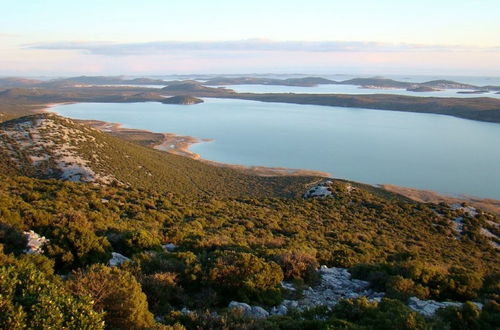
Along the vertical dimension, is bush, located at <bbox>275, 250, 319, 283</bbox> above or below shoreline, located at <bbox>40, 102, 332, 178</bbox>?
above

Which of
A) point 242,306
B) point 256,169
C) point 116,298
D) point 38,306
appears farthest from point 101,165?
point 38,306

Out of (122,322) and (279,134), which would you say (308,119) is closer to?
(279,134)

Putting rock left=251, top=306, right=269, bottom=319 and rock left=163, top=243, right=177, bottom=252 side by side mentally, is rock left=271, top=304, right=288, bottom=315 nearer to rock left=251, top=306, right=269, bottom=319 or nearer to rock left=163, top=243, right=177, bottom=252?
rock left=251, top=306, right=269, bottom=319

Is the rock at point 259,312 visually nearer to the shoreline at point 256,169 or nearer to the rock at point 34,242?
the rock at point 34,242

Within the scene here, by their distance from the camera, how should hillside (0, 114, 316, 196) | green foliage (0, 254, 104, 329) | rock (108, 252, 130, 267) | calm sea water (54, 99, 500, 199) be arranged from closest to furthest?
1. green foliage (0, 254, 104, 329)
2. rock (108, 252, 130, 267)
3. hillside (0, 114, 316, 196)
4. calm sea water (54, 99, 500, 199)

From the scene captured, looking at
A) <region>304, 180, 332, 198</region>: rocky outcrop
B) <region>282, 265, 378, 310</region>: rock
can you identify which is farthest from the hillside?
<region>282, 265, 378, 310</region>: rock

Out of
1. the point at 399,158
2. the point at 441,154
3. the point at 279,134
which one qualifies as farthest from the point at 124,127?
the point at 441,154

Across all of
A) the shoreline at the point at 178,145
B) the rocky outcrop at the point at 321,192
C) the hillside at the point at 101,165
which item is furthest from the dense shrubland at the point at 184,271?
the shoreline at the point at 178,145

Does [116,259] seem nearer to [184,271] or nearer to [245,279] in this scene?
[184,271]
